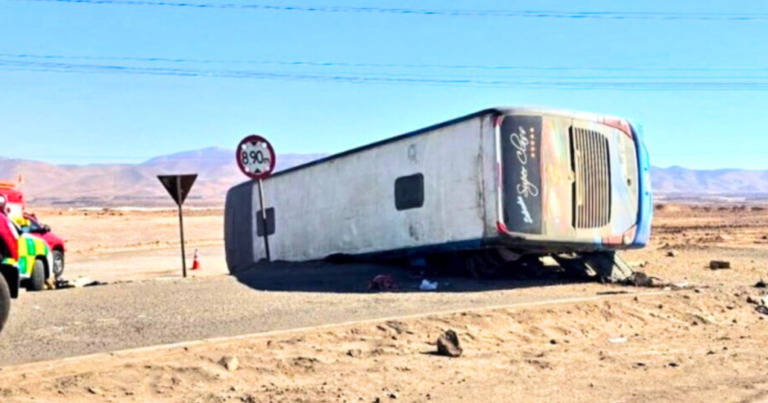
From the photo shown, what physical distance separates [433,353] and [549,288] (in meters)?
5.31

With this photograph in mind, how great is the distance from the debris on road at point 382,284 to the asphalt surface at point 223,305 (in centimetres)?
Result: 12

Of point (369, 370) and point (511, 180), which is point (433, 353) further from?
point (511, 180)

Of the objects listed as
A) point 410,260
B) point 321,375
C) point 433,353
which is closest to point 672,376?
point 433,353

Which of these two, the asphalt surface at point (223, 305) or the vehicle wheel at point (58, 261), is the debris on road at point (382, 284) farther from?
the vehicle wheel at point (58, 261)

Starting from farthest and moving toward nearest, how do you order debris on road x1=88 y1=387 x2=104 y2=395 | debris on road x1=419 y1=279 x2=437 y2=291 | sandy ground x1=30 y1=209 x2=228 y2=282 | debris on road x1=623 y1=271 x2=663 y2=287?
sandy ground x1=30 y1=209 x2=228 y2=282
debris on road x1=623 y1=271 x2=663 y2=287
debris on road x1=419 y1=279 x2=437 y2=291
debris on road x1=88 y1=387 x2=104 y2=395

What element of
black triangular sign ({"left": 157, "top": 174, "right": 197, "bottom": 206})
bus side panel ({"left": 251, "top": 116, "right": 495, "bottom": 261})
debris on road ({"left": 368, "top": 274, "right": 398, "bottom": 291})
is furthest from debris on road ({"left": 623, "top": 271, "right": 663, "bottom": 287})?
black triangular sign ({"left": 157, "top": 174, "right": 197, "bottom": 206})

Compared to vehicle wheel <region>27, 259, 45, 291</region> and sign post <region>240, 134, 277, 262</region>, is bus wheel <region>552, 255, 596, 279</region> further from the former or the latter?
vehicle wheel <region>27, 259, 45, 291</region>

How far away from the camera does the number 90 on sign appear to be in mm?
16734

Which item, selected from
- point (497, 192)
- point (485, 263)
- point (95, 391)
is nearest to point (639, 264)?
point (485, 263)

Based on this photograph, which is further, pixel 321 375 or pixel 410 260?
pixel 410 260

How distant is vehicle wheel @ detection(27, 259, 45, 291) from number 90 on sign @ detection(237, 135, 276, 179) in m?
4.39

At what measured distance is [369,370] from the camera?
27.0 ft

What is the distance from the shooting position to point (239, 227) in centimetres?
2105

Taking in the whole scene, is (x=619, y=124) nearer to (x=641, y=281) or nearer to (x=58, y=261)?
(x=641, y=281)
